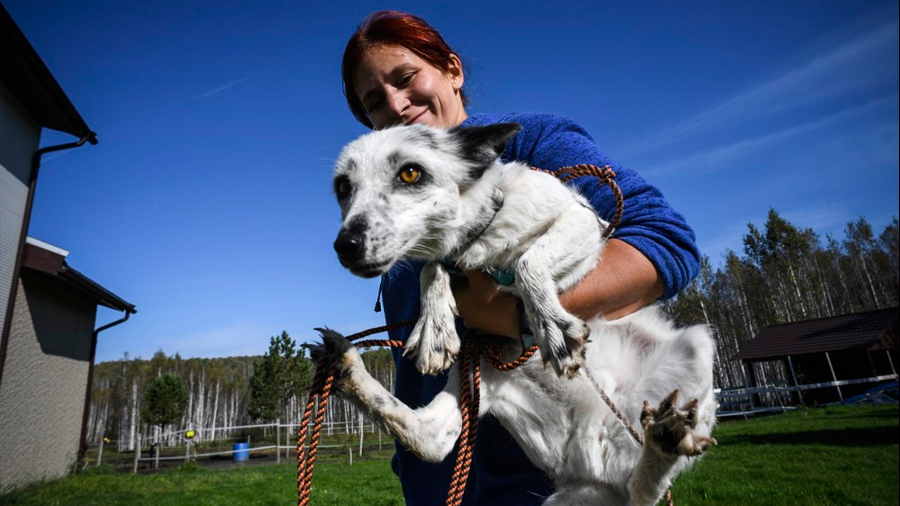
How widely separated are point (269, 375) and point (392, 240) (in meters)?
51.2

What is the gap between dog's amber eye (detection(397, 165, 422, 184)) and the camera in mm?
2273

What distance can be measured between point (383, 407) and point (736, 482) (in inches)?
467

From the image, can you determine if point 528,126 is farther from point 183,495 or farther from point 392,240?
point 183,495

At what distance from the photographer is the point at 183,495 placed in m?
13.6

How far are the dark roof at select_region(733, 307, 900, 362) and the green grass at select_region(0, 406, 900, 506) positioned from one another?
50.6 ft

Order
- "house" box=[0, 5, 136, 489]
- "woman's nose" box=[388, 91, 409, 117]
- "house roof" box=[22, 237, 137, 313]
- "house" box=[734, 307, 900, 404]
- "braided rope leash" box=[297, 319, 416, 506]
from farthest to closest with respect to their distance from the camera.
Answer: "house" box=[734, 307, 900, 404] → "house roof" box=[22, 237, 137, 313] → "house" box=[0, 5, 136, 489] → "woman's nose" box=[388, 91, 409, 117] → "braided rope leash" box=[297, 319, 416, 506]

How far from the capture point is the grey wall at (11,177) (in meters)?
10.7

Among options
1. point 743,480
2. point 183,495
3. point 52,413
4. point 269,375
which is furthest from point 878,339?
point 269,375

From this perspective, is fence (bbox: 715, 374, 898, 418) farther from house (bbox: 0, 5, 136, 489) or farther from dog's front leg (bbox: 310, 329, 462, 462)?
house (bbox: 0, 5, 136, 489)

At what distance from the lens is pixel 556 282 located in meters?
2.13

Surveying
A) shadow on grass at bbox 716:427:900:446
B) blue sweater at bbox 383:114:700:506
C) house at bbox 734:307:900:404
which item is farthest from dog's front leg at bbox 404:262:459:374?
house at bbox 734:307:900:404

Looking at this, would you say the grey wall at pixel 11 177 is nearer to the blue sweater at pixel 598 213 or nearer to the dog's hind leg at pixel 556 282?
the blue sweater at pixel 598 213

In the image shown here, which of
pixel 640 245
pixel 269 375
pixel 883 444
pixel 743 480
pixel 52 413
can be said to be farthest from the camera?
pixel 269 375

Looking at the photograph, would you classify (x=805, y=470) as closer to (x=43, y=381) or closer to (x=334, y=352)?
(x=334, y=352)
